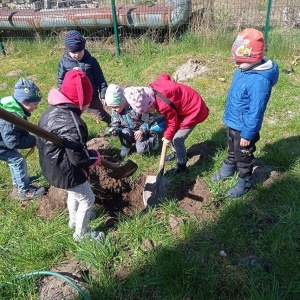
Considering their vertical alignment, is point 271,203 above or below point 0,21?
below

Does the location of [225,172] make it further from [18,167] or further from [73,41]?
[73,41]

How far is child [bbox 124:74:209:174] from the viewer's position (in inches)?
124

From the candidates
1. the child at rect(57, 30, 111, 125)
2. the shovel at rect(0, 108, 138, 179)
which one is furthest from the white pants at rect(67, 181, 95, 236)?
the child at rect(57, 30, 111, 125)

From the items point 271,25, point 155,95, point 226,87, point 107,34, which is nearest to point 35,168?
point 155,95

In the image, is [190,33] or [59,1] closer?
[190,33]

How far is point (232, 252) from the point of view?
9.39 ft

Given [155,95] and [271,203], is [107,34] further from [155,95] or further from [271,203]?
[271,203]

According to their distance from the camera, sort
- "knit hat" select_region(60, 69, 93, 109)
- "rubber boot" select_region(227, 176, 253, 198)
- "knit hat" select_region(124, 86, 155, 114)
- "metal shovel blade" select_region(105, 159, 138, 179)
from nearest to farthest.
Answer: "knit hat" select_region(60, 69, 93, 109) < "knit hat" select_region(124, 86, 155, 114) < "metal shovel blade" select_region(105, 159, 138, 179) < "rubber boot" select_region(227, 176, 253, 198)

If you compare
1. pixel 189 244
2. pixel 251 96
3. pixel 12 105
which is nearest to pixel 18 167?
pixel 12 105

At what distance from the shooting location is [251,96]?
2.92 meters

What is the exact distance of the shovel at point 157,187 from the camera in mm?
3454

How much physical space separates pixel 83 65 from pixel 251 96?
2.25 m

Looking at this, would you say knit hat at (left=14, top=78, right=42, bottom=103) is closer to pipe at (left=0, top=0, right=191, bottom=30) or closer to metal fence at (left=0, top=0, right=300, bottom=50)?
metal fence at (left=0, top=0, right=300, bottom=50)

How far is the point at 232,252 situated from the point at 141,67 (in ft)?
14.6
